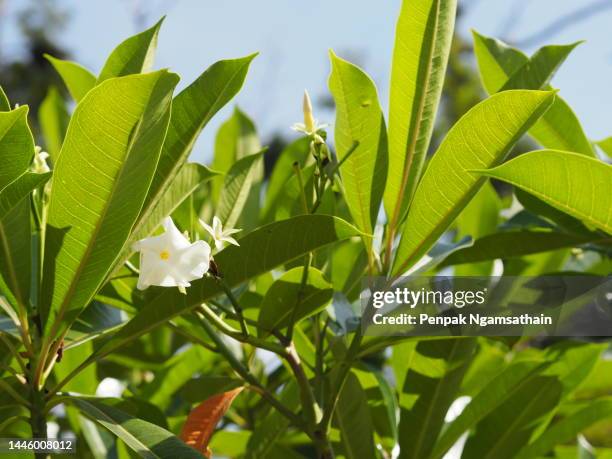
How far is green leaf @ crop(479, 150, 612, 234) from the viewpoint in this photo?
76cm

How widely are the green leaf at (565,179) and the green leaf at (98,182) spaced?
0.33m

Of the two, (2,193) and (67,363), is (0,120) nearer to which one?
(2,193)

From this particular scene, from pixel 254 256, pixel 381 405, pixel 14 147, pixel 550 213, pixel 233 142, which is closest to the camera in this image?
pixel 14 147

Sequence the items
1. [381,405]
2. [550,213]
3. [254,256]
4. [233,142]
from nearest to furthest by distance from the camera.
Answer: [254,256] → [550,213] → [381,405] → [233,142]

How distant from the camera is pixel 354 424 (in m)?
1.06

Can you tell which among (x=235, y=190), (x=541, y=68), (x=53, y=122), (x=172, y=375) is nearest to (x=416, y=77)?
(x=541, y=68)

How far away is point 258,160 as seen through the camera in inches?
45.0

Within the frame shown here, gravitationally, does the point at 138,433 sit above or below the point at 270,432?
above

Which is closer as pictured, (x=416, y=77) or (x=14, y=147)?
(x=14, y=147)

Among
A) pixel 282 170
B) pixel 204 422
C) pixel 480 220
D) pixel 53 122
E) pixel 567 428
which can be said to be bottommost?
pixel 567 428

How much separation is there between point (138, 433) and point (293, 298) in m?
0.23

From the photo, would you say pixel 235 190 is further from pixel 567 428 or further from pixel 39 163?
pixel 567 428

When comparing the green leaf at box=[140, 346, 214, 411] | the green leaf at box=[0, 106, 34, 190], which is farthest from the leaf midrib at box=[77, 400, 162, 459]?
the green leaf at box=[140, 346, 214, 411]

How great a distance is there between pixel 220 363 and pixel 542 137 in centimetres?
73
